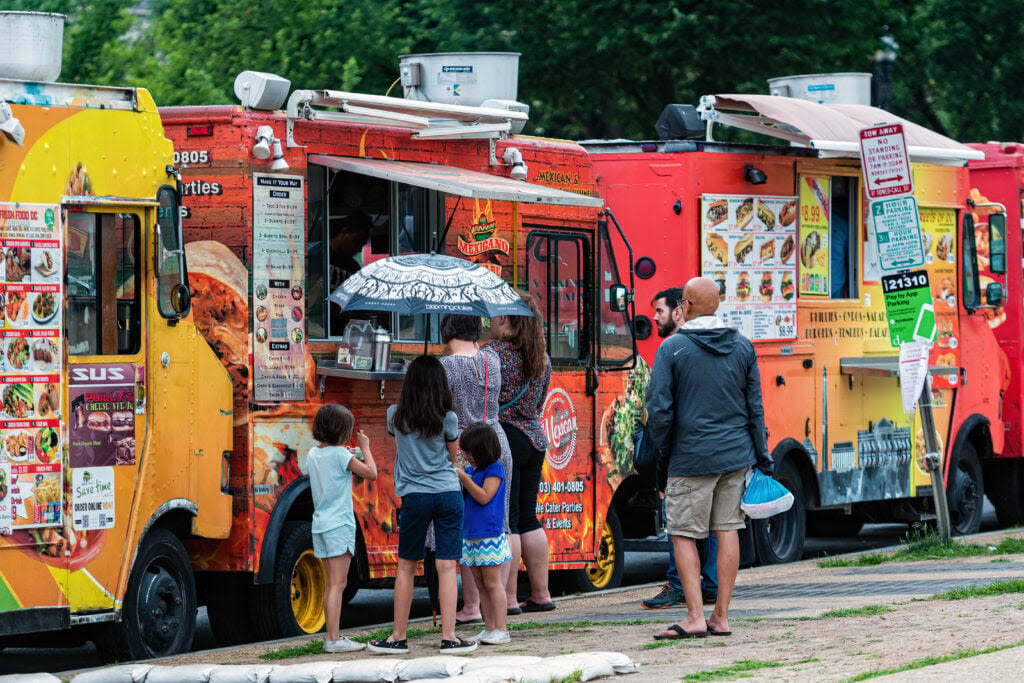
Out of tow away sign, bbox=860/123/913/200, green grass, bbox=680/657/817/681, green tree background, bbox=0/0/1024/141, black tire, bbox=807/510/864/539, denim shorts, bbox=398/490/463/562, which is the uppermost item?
green tree background, bbox=0/0/1024/141

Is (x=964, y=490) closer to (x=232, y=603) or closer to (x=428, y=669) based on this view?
(x=232, y=603)

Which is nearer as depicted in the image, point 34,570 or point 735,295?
point 34,570

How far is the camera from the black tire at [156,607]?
9.45 meters

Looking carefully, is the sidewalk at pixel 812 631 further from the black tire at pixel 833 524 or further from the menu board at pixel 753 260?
the black tire at pixel 833 524

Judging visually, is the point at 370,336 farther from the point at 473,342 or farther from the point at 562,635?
the point at 562,635

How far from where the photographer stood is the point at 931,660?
8.41 meters

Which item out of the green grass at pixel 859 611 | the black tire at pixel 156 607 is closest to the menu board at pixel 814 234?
the green grass at pixel 859 611

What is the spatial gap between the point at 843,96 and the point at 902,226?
371 cm

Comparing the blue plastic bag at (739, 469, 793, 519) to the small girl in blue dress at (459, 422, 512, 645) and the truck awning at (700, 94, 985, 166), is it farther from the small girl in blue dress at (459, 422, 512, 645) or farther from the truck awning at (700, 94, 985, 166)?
the truck awning at (700, 94, 985, 166)

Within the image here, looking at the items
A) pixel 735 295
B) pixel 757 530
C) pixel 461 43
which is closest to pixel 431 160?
pixel 735 295

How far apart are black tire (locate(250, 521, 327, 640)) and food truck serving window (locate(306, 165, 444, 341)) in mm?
1137

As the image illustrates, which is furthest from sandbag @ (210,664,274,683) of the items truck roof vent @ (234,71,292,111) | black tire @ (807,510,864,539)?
black tire @ (807,510,864,539)

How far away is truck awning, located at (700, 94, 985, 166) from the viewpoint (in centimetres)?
1359

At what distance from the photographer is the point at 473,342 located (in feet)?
32.7
